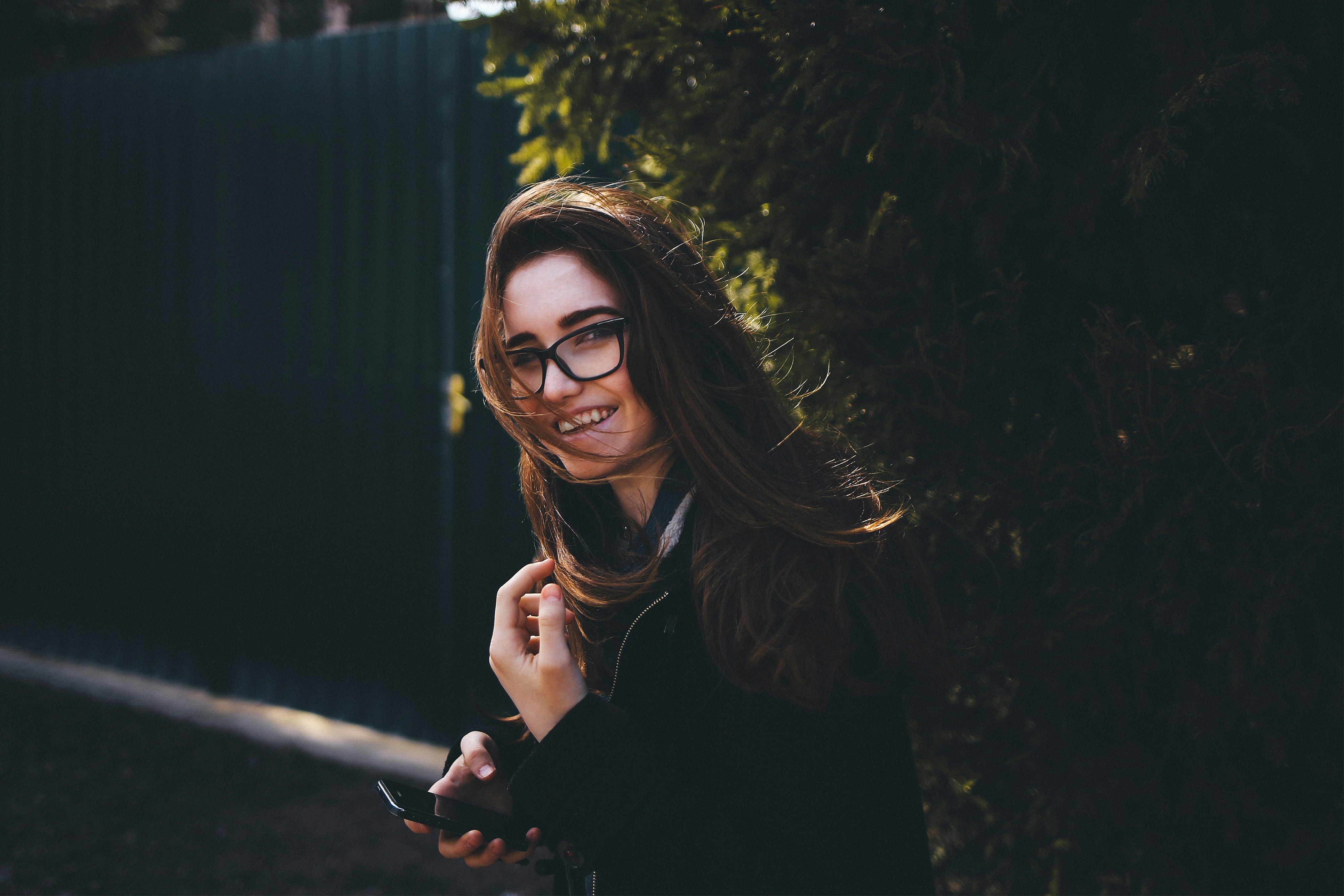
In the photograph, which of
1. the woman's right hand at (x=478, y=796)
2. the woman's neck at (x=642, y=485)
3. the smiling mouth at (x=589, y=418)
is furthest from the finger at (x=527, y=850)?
the smiling mouth at (x=589, y=418)

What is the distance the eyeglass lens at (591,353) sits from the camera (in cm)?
151

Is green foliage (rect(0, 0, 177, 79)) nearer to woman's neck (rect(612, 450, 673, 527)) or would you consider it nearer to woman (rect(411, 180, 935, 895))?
woman (rect(411, 180, 935, 895))

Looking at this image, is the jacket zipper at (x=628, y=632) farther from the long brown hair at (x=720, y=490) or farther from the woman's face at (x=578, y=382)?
the woman's face at (x=578, y=382)

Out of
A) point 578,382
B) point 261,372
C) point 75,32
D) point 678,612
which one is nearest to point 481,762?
point 678,612

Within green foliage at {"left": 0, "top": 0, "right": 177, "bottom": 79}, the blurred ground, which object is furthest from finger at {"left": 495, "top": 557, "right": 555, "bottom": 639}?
green foliage at {"left": 0, "top": 0, "right": 177, "bottom": 79}

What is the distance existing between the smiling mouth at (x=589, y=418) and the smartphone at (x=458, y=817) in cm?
62

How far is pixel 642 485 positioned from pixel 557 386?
0.77ft

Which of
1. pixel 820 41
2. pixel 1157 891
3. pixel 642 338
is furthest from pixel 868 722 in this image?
pixel 820 41

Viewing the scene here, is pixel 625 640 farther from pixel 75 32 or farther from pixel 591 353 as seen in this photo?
pixel 75 32

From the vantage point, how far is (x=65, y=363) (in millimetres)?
6074

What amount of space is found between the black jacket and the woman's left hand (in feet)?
0.09

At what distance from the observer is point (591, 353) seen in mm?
1519

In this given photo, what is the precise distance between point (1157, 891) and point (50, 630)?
6.68m

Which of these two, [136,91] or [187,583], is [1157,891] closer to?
[187,583]
